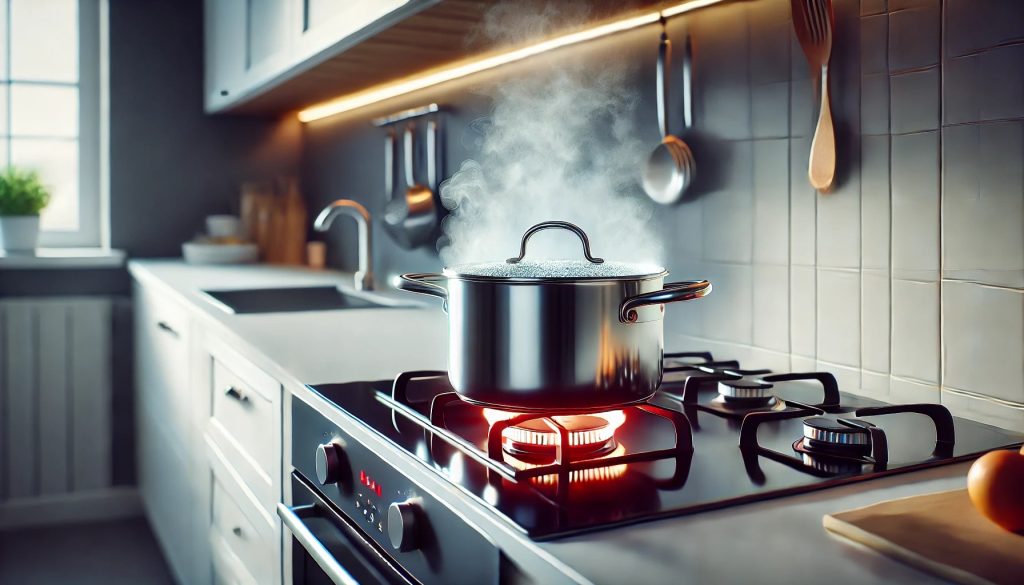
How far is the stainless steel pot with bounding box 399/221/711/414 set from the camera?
0.88 m

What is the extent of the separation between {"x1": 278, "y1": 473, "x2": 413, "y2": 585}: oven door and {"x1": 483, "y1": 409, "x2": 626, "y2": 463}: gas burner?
180 mm

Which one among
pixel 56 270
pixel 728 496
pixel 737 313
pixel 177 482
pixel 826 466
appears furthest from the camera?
pixel 56 270

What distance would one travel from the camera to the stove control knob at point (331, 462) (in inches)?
44.4

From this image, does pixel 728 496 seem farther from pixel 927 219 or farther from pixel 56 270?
pixel 56 270

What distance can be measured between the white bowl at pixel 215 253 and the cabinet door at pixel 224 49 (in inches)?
20.3

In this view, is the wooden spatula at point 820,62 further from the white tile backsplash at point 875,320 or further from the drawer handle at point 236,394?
the drawer handle at point 236,394

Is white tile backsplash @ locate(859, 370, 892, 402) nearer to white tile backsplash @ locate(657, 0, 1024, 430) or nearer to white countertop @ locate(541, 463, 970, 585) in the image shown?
white tile backsplash @ locate(657, 0, 1024, 430)

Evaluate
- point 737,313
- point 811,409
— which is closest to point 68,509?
point 737,313

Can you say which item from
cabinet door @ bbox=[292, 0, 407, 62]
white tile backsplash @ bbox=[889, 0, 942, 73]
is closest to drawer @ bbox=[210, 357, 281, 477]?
cabinet door @ bbox=[292, 0, 407, 62]

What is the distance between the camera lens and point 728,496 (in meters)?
0.79

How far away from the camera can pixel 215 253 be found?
11.0 feet

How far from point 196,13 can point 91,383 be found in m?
1.47

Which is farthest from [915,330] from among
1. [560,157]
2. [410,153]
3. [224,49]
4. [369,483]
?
[224,49]

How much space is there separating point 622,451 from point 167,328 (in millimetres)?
1923
